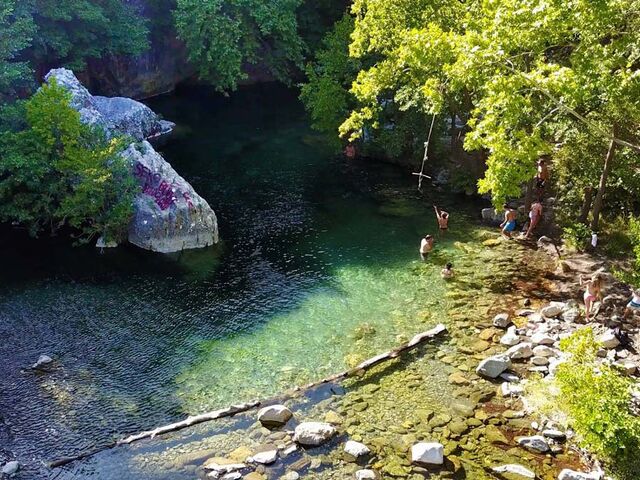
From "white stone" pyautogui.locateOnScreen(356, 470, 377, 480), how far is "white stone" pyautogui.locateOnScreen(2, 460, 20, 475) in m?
8.60

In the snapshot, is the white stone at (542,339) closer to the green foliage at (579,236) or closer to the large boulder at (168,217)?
the green foliage at (579,236)

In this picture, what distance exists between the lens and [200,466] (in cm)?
1423

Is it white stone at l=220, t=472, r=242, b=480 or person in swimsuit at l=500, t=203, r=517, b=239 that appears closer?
white stone at l=220, t=472, r=242, b=480

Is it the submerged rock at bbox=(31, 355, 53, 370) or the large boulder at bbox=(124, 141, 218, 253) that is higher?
the large boulder at bbox=(124, 141, 218, 253)

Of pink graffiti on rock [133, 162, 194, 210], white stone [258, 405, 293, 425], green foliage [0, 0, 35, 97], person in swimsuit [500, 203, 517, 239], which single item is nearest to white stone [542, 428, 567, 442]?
white stone [258, 405, 293, 425]

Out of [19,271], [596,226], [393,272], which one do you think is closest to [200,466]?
[393,272]

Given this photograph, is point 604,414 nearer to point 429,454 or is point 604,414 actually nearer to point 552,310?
point 429,454

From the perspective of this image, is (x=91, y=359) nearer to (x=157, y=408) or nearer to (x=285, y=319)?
(x=157, y=408)

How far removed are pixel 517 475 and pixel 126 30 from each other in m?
39.2

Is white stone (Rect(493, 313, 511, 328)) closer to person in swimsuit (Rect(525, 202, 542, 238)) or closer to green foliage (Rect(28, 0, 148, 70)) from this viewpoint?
person in swimsuit (Rect(525, 202, 542, 238))

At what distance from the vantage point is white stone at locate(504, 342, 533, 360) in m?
17.4

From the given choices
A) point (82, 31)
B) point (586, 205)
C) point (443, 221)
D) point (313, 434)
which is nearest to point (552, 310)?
point (586, 205)

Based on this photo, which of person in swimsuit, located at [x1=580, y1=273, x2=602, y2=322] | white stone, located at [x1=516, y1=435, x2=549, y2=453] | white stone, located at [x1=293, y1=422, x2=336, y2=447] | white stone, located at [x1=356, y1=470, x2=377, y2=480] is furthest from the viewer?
person in swimsuit, located at [x1=580, y1=273, x2=602, y2=322]

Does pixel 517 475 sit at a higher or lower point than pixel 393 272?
lower
